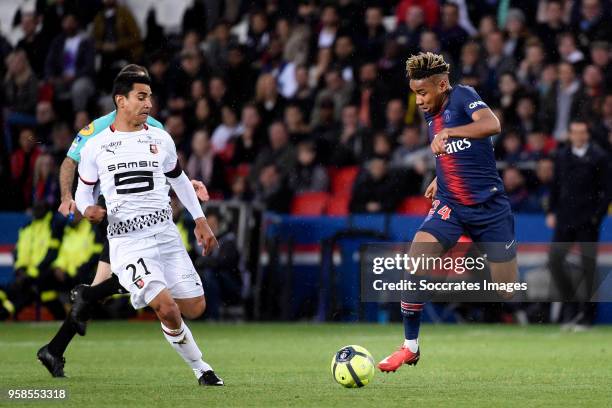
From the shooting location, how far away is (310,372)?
10.6m

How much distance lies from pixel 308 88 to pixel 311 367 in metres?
9.50

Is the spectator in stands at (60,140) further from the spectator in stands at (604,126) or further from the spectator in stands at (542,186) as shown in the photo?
the spectator in stands at (604,126)

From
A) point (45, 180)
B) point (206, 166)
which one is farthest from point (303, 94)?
point (45, 180)

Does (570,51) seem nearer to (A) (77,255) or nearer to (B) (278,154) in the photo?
(B) (278,154)

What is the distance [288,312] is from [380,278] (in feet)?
4.29

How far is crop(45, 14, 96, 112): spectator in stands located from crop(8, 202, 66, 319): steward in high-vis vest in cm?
387

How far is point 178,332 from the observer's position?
9172 millimetres

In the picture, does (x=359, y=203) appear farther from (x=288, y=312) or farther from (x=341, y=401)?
(x=341, y=401)

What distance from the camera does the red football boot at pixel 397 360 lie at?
9.65 meters

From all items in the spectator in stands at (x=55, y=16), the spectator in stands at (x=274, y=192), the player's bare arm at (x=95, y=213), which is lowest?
the spectator in stands at (x=274, y=192)

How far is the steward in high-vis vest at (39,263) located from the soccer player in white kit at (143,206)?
835 cm

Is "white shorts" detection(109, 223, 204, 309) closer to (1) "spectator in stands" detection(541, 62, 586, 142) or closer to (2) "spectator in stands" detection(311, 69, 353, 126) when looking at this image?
(1) "spectator in stands" detection(541, 62, 586, 142)

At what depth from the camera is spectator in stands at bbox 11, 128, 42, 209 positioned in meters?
19.7

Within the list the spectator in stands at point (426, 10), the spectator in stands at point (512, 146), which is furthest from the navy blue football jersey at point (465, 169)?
the spectator in stands at point (426, 10)
